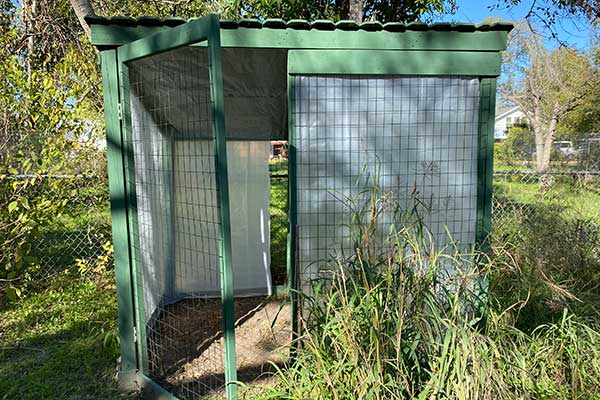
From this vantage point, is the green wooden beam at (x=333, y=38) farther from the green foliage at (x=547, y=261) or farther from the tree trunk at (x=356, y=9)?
the tree trunk at (x=356, y=9)

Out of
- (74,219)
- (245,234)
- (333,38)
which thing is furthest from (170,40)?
(74,219)

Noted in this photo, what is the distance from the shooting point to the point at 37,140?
413 cm

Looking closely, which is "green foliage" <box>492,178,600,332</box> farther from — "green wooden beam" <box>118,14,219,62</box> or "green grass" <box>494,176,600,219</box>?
"green wooden beam" <box>118,14,219,62</box>

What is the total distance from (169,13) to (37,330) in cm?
544

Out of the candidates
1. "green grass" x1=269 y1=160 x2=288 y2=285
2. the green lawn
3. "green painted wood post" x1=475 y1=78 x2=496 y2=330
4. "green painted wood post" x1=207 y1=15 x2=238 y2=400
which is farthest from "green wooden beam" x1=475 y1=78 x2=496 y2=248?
"green grass" x1=269 y1=160 x2=288 y2=285

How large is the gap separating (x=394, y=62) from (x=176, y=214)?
250 centimetres

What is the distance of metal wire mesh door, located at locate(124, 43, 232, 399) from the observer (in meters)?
2.90

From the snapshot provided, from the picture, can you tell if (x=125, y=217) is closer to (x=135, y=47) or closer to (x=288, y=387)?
(x=135, y=47)

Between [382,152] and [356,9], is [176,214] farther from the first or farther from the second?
[356,9]

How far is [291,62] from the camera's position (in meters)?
2.73

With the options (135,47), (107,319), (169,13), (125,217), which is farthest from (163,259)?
(169,13)

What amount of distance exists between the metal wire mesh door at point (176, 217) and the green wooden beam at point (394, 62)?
0.66 meters

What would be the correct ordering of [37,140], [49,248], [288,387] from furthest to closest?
[49,248] → [37,140] → [288,387]

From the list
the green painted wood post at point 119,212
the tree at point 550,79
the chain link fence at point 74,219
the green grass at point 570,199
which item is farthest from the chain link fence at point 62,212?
the tree at point 550,79
